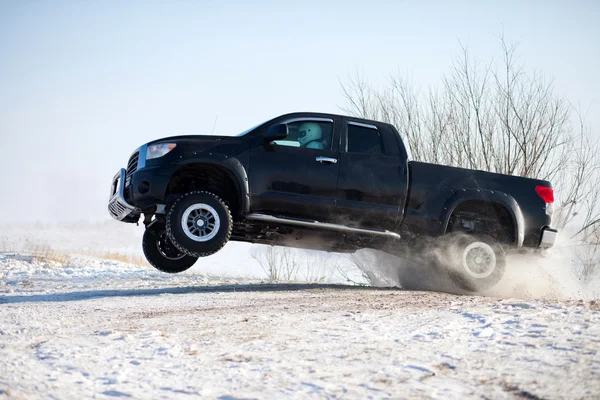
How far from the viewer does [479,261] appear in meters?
8.59

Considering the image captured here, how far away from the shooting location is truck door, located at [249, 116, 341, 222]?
7859 mm

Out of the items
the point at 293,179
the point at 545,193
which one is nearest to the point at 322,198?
A: the point at 293,179

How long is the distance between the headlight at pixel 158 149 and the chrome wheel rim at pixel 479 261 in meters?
4.13

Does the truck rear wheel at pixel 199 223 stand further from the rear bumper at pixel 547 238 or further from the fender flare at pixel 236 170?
the rear bumper at pixel 547 238

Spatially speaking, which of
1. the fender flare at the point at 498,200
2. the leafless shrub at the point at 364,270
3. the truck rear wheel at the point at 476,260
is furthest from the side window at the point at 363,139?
the leafless shrub at the point at 364,270

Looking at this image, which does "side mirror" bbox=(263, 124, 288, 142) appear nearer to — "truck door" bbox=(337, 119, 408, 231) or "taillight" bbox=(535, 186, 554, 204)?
"truck door" bbox=(337, 119, 408, 231)

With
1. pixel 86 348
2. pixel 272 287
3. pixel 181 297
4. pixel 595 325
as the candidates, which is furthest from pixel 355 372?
pixel 272 287

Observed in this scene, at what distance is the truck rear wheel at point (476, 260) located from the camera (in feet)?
28.1

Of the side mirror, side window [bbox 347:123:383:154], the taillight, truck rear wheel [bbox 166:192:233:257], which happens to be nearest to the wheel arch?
truck rear wheel [bbox 166:192:233:257]

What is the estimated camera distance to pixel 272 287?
9.51 metres

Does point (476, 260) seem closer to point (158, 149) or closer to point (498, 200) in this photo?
point (498, 200)

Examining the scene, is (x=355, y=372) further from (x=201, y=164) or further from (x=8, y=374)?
(x=201, y=164)

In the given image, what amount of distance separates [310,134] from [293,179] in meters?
0.71

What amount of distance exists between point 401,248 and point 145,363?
17.5ft
